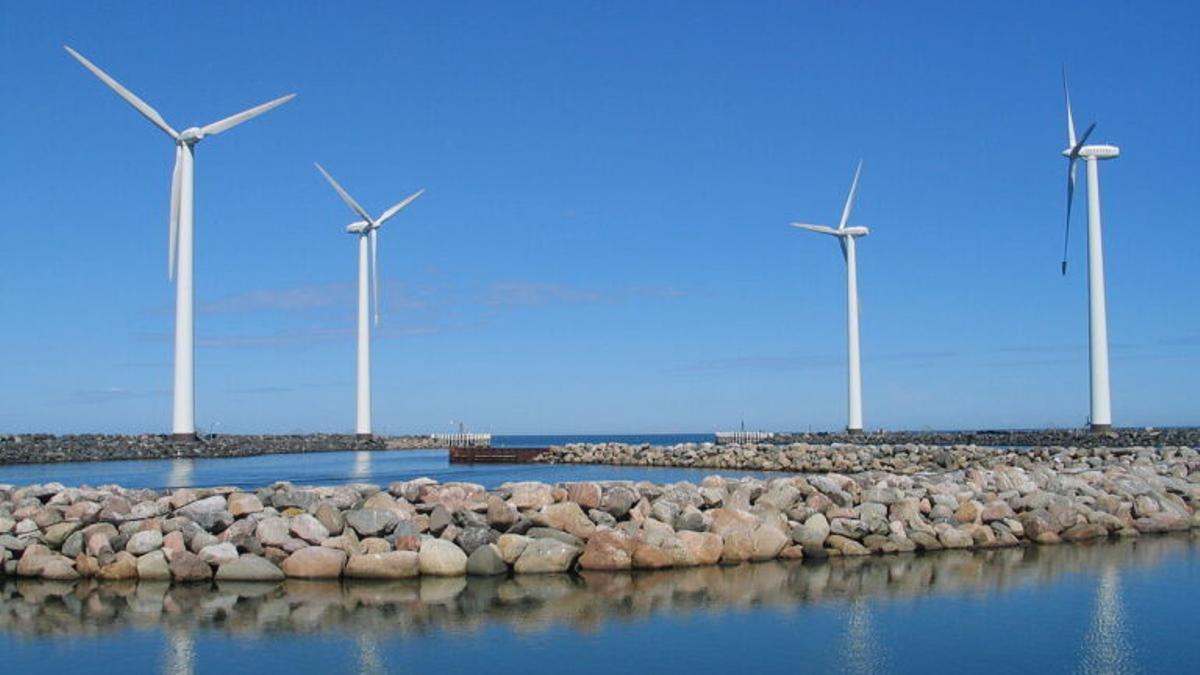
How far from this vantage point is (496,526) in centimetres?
1585

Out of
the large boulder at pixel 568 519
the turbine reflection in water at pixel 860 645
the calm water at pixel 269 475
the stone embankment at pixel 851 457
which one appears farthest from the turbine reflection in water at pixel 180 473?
the turbine reflection in water at pixel 860 645

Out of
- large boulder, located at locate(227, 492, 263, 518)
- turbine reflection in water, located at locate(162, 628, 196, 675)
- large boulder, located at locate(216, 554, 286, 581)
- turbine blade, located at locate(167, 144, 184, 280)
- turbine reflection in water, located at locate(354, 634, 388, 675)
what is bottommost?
turbine reflection in water, located at locate(162, 628, 196, 675)

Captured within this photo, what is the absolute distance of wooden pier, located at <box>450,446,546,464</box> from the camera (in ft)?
194

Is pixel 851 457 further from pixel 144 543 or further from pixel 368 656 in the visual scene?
pixel 368 656

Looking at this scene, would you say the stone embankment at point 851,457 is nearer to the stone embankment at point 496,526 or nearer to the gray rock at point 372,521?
the stone embankment at point 496,526

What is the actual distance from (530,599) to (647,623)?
195 centimetres

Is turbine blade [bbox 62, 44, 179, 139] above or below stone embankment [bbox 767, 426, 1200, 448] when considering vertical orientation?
above

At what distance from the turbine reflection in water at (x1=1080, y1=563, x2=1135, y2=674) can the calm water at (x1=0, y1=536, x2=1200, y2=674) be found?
0.03m

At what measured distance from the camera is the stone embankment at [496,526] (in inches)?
578

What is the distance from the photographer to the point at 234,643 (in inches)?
415

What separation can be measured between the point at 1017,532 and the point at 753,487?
13.3 ft

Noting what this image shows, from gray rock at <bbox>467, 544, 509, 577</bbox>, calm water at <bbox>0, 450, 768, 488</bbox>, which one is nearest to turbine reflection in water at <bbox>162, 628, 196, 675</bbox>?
gray rock at <bbox>467, 544, 509, 577</bbox>

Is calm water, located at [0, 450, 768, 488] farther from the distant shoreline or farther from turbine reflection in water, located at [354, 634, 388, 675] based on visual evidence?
turbine reflection in water, located at [354, 634, 388, 675]

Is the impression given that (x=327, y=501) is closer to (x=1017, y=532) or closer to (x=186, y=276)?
(x=1017, y=532)
